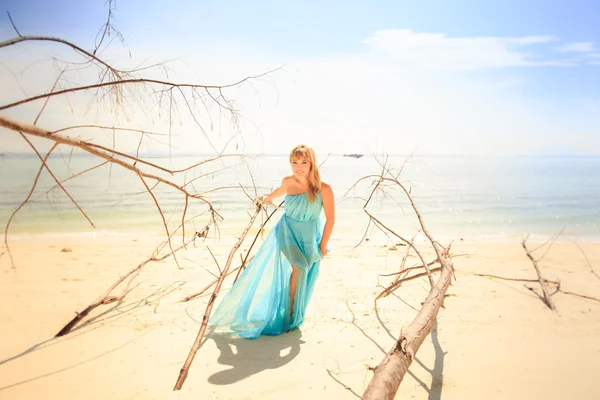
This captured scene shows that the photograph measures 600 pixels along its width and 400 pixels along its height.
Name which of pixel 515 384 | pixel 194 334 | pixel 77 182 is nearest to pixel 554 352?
pixel 515 384

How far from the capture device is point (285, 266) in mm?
3488

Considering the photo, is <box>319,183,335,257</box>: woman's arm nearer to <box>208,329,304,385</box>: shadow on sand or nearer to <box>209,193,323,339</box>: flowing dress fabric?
<box>209,193,323,339</box>: flowing dress fabric

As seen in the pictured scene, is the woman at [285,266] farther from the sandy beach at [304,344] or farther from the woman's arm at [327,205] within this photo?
the sandy beach at [304,344]

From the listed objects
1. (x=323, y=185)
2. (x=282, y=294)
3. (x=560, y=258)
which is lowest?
(x=560, y=258)

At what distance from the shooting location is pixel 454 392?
2596 mm

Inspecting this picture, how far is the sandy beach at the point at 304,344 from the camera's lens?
263 centimetres

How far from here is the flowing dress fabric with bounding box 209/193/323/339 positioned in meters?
3.39

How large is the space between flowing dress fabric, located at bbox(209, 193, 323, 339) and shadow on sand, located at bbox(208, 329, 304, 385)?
9cm

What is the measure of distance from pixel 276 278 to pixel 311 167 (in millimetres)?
980

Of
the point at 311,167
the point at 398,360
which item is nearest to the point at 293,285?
the point at 311,167

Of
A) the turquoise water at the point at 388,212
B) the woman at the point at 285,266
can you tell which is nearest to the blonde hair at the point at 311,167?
the woman at the point at 285,266

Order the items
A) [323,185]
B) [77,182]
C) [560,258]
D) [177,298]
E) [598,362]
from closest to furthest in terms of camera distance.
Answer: [598,362] → [323,185] → [177,298] → [560,258] → [77,182]

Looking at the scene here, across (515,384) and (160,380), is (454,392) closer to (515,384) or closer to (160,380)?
(515,384)

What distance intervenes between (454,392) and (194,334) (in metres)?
2.04
